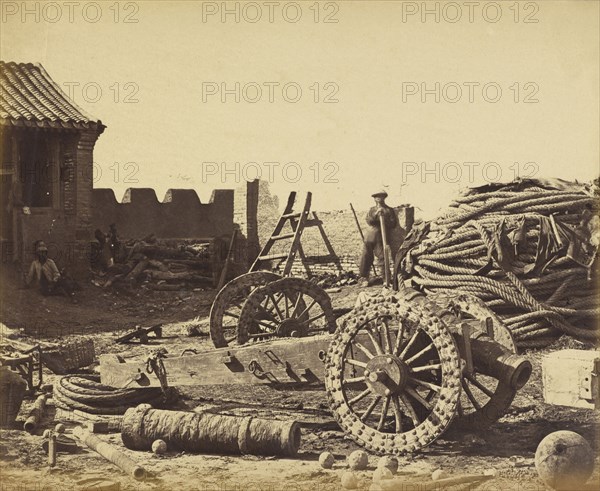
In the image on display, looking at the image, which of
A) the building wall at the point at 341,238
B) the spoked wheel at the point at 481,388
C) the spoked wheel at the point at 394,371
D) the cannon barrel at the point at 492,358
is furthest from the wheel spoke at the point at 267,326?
the building wall at the point at 341,238

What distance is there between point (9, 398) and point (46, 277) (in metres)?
9.51

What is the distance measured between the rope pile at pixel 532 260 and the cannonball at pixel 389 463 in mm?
3764

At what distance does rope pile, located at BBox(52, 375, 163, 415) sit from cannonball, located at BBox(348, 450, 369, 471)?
220 cm

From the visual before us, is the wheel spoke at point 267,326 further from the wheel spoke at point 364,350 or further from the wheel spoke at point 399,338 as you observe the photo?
the wheel spoke at point 399,338

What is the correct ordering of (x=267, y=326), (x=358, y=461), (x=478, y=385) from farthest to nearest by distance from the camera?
(x=267, y=326), (x=478, y=385), (x=358, y=461)

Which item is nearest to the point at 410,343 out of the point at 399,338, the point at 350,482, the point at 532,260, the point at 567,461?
the point at 399,338

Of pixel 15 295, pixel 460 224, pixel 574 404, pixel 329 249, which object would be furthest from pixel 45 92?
pixel 574 404

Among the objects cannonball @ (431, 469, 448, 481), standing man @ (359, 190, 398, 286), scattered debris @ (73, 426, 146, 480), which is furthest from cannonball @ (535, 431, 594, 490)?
standing man @ (359, 190, 398, 286)

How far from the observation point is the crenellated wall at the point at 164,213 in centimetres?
2462

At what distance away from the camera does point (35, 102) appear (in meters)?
17.5

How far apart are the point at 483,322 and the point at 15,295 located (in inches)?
431

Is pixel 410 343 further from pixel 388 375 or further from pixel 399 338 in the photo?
pixel 388 375

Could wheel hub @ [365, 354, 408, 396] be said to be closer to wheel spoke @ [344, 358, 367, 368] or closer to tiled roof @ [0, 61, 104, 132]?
wheel spoke @ [344, 358, 367, 368]

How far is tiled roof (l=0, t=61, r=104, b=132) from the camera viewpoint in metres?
16.5
